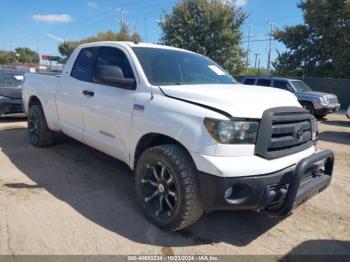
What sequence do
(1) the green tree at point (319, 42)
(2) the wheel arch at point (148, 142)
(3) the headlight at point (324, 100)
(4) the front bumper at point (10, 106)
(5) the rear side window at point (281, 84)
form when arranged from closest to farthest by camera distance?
(2) the wheel arch at point (148, 142) < (4) the front bumper at point (10, 106) < (3) the headlight at point (324, 100) < (5) the rear side window at point (281, 84) < (1) the green tree at point (319, 42)

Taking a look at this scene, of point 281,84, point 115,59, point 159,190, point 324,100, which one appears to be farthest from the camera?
point 281,84

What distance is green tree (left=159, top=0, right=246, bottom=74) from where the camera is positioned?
87.1ft

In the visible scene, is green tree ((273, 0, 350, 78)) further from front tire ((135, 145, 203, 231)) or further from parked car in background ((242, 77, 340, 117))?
front tire ((135, 145, 203, 231))

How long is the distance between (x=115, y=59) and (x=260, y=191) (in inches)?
102

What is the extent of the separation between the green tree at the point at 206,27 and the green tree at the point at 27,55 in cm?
7639

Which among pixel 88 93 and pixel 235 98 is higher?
pixel 235 98

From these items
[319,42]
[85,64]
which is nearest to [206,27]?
[319,42]

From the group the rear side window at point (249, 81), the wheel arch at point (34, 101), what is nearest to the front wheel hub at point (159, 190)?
the wheel arch at point (34, 101)

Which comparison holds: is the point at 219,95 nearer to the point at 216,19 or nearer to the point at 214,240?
the point at 214,240

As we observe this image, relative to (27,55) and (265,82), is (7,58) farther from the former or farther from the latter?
(265,82)

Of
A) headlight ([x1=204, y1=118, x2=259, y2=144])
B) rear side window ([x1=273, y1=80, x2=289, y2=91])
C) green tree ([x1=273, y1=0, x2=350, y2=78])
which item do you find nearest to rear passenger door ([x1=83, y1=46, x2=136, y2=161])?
headlight ([x1=204, y1=118, x2=259, y2=144])

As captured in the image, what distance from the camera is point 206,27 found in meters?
26.8

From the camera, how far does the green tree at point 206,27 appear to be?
26547 millimetres

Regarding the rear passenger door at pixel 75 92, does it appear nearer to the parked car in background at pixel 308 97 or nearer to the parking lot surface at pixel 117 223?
the parking lot surface at pixel 117 223
